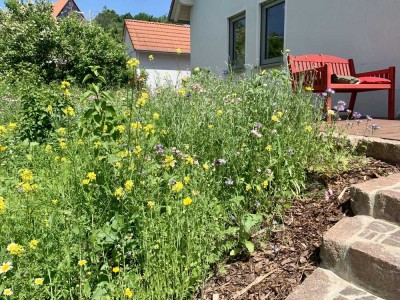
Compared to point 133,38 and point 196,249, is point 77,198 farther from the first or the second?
point 133,38

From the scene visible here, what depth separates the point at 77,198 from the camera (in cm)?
200

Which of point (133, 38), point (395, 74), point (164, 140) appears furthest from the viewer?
point (133, 38)

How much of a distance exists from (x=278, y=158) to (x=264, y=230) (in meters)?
0.52

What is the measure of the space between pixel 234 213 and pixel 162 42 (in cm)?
2031

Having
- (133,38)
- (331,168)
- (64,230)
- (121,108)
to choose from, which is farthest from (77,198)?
(133,38)

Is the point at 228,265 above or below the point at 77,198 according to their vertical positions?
below

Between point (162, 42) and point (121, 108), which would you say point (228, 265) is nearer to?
point (121, 108)

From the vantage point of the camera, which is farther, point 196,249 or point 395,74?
point 395,74

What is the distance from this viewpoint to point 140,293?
1.64 m

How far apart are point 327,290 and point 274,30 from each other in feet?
22.3

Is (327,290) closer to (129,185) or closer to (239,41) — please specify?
(129,185)

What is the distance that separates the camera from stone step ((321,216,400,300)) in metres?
1.65

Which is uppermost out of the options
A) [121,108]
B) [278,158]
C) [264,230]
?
[121,108]

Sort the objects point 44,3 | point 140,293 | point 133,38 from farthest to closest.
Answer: point 133,38 → point 44,3 → point 140,293
